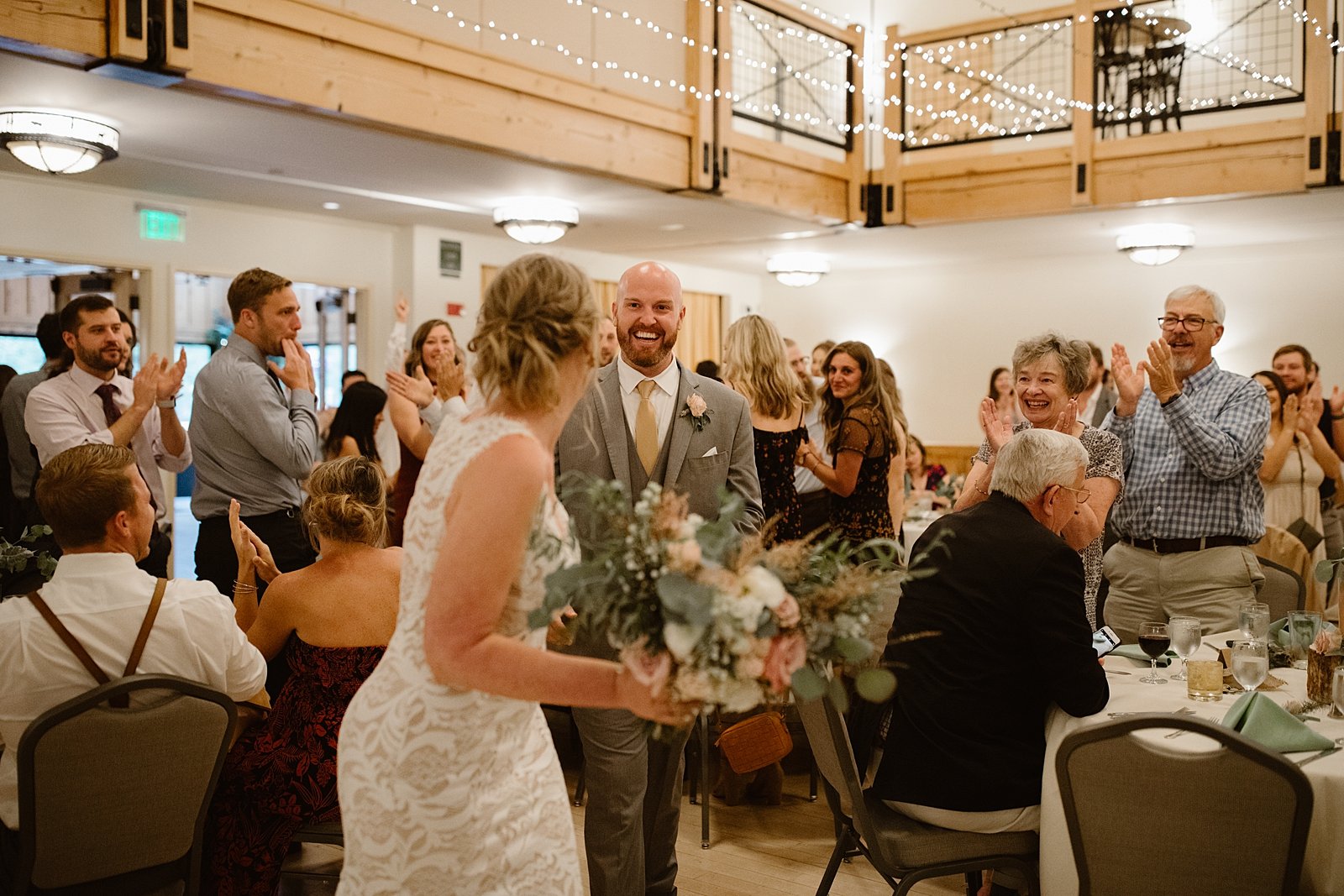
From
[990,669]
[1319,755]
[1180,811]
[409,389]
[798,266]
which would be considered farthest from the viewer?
[798,266]

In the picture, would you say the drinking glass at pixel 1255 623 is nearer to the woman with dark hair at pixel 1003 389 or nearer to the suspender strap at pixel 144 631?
the suspender strap at pixel 144 631

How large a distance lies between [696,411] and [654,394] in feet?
0.48

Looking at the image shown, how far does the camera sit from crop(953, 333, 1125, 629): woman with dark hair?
351 centimetres

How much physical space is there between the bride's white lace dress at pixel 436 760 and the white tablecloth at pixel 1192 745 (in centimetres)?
118

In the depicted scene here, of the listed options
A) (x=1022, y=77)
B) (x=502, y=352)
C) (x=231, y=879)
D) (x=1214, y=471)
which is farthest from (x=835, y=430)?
(x=1022, y=77)

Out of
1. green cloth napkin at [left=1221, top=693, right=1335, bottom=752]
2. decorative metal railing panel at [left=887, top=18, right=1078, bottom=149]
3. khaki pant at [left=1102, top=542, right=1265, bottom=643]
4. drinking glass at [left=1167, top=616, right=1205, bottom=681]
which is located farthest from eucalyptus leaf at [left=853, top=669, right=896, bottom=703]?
decorative metal railing panel at [left=887, top=18, right=1078, bottom=149]

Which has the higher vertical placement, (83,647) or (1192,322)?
(1192,322)

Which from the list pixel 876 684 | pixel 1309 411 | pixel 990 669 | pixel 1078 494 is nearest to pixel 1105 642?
pixel 1078 494

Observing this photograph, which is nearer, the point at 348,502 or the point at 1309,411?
the point at 348,502

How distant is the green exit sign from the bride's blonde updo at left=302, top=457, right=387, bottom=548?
590cm

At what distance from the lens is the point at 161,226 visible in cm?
803

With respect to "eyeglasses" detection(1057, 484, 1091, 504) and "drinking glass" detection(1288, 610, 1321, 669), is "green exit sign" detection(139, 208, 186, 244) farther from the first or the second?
"drinking glass" detection(1288, 610, 1321, 669)

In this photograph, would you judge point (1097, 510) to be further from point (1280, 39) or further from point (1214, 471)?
point (1280, 39)

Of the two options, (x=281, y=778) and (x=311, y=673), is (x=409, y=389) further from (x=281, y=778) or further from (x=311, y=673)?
(x=281, y=778)
